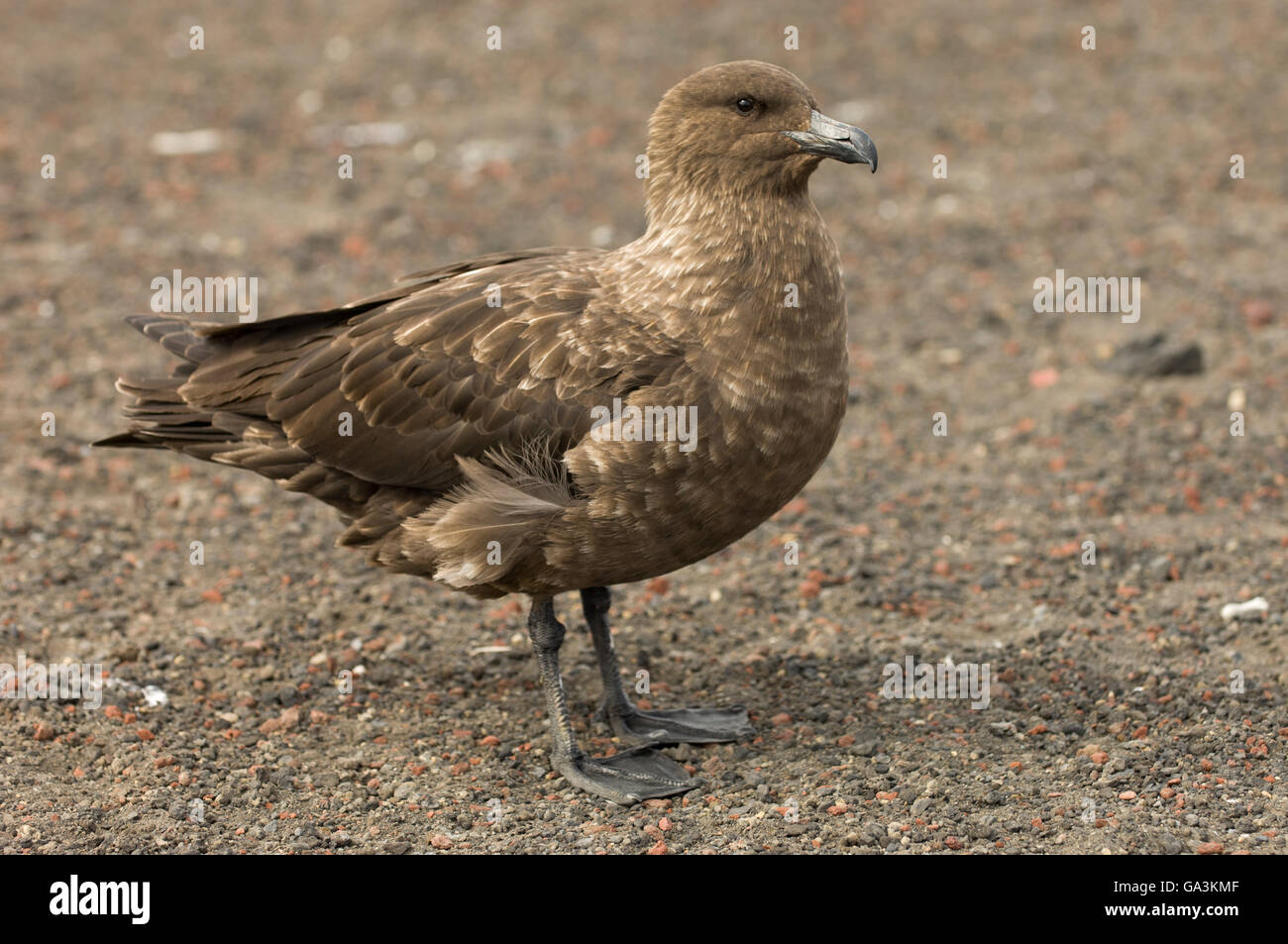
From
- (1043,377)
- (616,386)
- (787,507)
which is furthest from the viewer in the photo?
(1043,377)

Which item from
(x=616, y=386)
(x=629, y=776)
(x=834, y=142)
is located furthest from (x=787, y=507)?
(x=834, y=142)

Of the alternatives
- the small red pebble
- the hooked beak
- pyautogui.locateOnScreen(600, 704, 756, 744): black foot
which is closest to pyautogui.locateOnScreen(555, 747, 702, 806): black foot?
pyautogui.locateOnScreen(600, 704, 756, 744): black foot

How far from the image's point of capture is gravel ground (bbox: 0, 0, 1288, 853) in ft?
18.6

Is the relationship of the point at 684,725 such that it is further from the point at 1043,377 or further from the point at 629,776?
the point at 1043,377

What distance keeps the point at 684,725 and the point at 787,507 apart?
2.12 meters

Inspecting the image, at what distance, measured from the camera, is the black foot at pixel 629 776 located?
574 centimetres

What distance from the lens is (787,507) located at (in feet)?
26.4

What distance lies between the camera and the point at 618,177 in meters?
12.0

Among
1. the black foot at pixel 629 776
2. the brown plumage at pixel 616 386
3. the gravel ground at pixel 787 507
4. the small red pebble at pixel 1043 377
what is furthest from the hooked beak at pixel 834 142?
the small red pebble at pixel 1043 377

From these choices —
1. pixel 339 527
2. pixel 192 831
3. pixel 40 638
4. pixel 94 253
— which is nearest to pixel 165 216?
pixel 94 253

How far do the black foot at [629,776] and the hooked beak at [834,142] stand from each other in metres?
2.37

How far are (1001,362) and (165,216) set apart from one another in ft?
20.2

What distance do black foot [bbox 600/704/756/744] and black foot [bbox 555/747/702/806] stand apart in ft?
0.43

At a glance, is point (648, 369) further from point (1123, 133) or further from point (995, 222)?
point (1123, 133)
